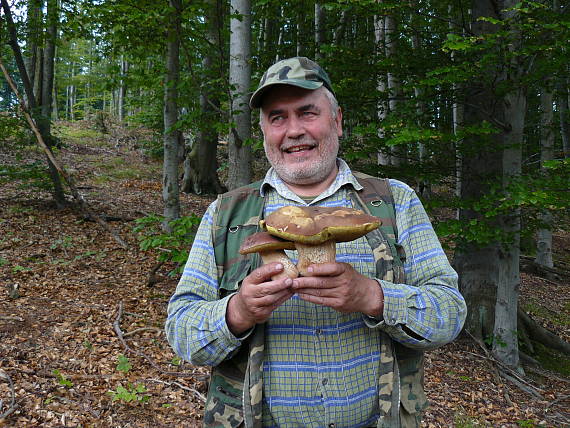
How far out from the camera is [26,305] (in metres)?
5.95

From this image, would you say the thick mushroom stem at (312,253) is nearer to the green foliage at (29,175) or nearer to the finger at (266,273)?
the finger at (266,273)

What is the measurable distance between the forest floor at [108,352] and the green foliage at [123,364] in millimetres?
18

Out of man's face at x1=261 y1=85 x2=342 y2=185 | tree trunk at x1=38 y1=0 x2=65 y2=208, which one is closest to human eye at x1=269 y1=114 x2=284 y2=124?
man's face at x1=261 y1=85 x2=342 y2=185

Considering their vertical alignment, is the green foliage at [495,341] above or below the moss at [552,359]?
A: above

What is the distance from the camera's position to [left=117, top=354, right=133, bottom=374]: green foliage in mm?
4870

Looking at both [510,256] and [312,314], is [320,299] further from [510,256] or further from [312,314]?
[510,256]

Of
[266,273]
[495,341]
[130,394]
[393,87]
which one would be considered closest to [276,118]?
[266,273]

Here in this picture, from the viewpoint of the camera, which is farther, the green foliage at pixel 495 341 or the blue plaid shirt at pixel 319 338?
the green foliage at pixel 495 341

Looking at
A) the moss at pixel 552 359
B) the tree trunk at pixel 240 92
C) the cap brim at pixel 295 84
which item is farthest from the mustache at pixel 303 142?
the moss at pixel 552 359

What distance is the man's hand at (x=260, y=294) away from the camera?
5.26 feet

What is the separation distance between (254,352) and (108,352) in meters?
4.07

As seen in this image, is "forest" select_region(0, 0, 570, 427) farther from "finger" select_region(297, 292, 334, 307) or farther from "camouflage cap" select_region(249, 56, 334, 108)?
"finger" select_region(297, 292, 334, 307)

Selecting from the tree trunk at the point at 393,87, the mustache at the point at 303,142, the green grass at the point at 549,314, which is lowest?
the green grass at the point at 549,314

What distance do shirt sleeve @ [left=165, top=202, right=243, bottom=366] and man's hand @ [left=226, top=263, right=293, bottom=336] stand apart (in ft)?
0.42
